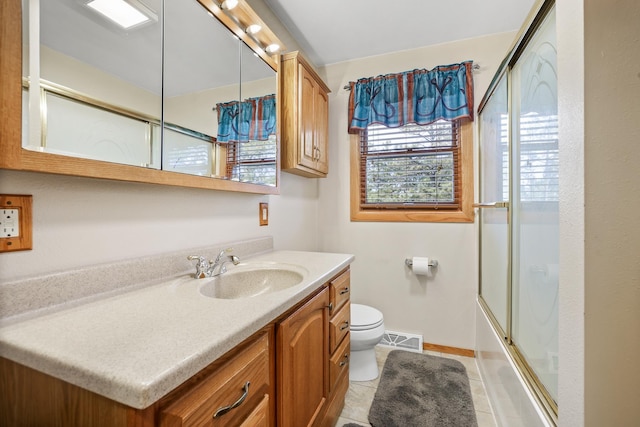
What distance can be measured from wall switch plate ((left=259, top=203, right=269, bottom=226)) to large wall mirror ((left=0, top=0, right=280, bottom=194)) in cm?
20

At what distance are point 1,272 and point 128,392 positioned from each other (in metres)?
0.55

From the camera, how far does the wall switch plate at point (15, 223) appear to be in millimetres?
673

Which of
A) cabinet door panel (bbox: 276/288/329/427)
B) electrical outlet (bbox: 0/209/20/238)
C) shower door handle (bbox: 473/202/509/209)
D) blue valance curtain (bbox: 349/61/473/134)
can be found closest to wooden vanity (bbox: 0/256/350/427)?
cabinet door panel (bbox: 276/288/329/427)

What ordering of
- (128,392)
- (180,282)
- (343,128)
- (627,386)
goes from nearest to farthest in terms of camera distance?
(128,392) < (627,386) < (180,282) < (343,128)

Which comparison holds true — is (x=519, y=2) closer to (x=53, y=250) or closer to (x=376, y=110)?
(x=376, y=110)

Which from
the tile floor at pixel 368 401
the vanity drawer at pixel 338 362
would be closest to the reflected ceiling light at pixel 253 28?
the vanity drawer at pixel 338 362

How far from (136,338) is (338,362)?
109cm

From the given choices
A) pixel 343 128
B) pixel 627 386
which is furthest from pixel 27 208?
pixel 343 128

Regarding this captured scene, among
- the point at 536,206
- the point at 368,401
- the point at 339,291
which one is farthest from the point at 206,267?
the point at 536,206

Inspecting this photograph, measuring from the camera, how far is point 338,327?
4.63ft

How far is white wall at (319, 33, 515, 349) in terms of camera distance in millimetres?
2170

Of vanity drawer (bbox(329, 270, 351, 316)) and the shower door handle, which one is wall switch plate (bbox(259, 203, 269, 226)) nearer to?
vanity drawer (bbox(329, 270, 351, 316))

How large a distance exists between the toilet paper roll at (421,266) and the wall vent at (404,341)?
0.56 meters

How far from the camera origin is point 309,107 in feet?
6.47
